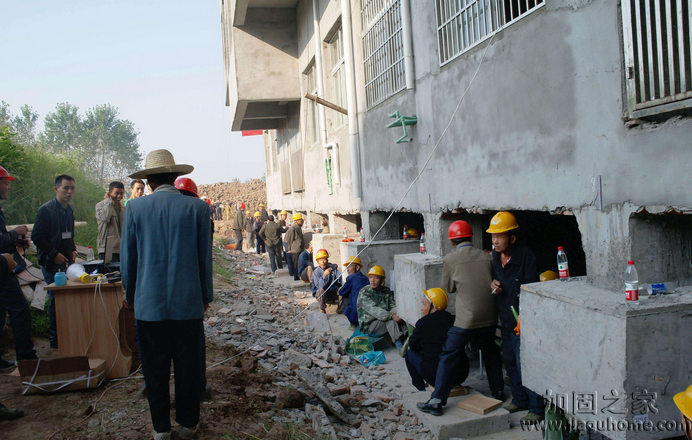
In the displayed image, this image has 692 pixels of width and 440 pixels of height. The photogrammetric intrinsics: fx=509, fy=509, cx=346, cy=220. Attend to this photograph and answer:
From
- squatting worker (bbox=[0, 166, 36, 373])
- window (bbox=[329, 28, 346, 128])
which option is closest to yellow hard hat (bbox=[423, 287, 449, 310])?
squatting worker (bbox=[0, 166, 36, 373])

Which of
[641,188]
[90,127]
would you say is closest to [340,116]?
[641,188]

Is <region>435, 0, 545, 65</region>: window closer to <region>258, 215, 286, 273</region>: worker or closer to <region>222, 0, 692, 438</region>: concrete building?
<region>222, 0, 692, 438</region>: concrete building

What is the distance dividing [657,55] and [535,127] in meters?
1.26

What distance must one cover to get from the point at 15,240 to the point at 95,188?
43.9 ft

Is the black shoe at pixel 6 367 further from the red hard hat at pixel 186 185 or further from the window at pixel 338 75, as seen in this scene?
the window at pixel 338 75

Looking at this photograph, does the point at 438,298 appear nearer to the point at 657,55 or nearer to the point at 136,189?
the point at 657,55

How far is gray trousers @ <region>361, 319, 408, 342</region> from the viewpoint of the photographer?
756 cm

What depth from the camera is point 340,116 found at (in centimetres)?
1160

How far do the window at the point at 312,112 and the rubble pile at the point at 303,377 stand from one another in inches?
230

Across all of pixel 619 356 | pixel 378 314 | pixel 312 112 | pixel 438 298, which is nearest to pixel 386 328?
pixel 378 314

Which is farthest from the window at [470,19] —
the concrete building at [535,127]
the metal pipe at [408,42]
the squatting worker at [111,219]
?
the squatting worker at [111,219]

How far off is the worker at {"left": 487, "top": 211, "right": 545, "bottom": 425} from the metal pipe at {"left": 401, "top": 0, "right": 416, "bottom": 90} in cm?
287

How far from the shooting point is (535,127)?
4512 mm

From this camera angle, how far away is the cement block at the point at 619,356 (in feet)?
10.7
